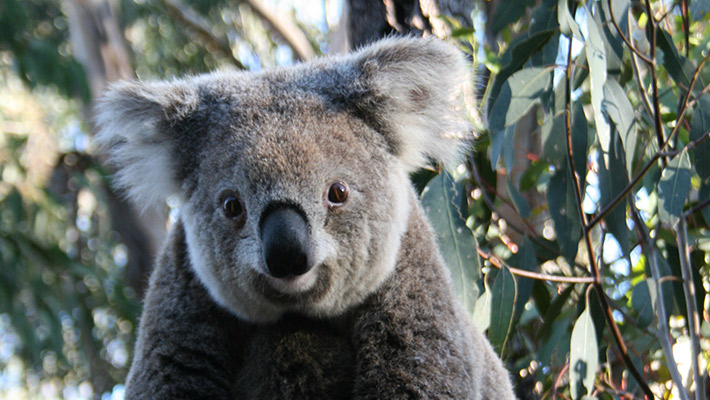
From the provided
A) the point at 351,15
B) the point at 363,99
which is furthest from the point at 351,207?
the point at 351,15

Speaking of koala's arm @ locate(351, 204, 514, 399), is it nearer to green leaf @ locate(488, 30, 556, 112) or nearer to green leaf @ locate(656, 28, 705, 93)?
green leaf @ locate(488, 30, 556, 112)

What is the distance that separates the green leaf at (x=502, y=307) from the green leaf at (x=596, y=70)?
1.89ft

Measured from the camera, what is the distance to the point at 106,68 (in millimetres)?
6945

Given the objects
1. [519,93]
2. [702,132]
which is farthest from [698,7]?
[519,93]

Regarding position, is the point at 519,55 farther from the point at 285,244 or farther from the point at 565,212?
the point at 285,244

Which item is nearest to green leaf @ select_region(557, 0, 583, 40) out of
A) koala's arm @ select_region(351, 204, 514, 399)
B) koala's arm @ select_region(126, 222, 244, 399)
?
koala's arm @ select_region(351, 204, 514, 399)

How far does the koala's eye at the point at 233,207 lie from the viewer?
197 cm

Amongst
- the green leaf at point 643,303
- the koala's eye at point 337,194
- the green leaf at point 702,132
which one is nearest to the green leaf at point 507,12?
the green leaf at point 702,132

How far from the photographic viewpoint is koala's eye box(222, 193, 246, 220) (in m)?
1.97

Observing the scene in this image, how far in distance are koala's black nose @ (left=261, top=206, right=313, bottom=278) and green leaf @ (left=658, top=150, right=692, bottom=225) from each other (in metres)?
1.22

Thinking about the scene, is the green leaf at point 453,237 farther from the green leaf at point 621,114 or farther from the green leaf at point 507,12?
the green leaf at point 507,12

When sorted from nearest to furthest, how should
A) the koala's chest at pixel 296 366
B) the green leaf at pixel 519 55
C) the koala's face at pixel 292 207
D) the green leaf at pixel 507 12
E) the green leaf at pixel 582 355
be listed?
the koala's face at pixel 292 207 → the koala's chest at pixel 296 366 → the green leaf at pixel 582 355 → the green leaf at pixel 519 55 → the green leaf at pixel 507 12

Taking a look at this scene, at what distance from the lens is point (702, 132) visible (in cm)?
253

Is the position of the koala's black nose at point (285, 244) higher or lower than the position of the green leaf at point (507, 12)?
lower
